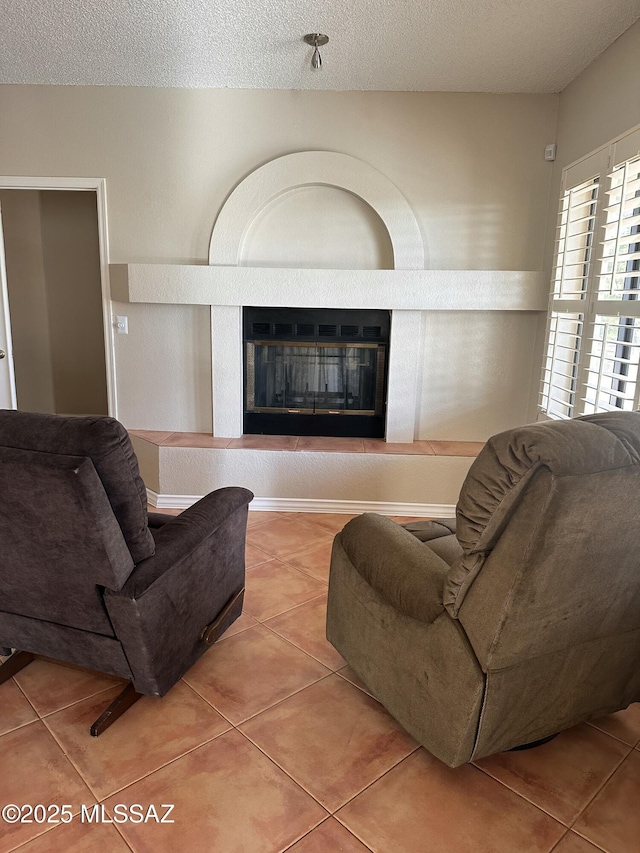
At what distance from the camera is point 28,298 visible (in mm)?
5660

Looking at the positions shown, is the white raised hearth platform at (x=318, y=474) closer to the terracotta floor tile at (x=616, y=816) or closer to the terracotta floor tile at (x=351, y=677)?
the terracotta floor tile at (x=351, y=677)

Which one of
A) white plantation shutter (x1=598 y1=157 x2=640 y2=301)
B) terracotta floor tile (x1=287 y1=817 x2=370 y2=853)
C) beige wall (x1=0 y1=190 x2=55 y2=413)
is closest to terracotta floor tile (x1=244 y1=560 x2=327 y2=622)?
terracotta floor tile (x1=287 y1=817 x2=370 y2=853)

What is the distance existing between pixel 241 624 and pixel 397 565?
1019 millimetres

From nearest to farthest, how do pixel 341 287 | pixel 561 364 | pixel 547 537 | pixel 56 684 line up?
1. pixel 547 537
2. pixel 56 684
3. pixel 561 364
4. pixel 341 287

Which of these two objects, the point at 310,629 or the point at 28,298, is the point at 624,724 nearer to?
the point at 310,629

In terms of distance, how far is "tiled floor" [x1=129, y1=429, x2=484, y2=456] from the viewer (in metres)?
3.81

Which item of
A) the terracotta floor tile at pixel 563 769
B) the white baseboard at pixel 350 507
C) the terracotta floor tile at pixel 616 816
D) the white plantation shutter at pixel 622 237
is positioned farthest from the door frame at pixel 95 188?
the terracotta floor tile at pixel 616 816

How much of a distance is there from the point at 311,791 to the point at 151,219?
11.4ft

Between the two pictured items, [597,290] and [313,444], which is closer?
[597,290]

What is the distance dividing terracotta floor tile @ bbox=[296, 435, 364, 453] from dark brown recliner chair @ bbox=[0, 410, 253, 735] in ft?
5.60

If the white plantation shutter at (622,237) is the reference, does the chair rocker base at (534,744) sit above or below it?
below

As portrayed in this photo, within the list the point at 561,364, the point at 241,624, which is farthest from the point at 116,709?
the point at 561,364

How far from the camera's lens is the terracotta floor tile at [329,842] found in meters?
1.47

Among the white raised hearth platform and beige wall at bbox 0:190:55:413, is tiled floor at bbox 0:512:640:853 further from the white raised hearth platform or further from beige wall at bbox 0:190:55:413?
beige wall at bbox 0:190:55:413
